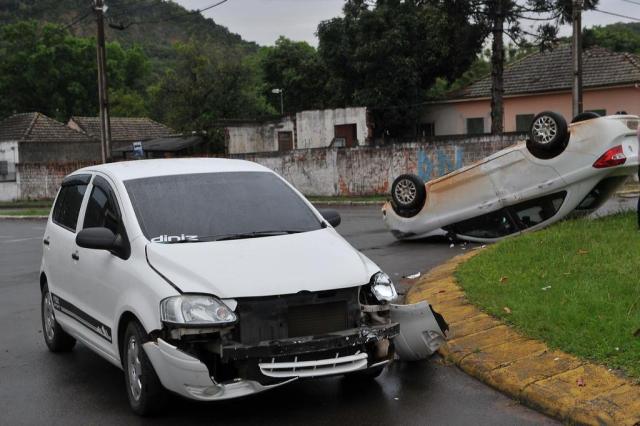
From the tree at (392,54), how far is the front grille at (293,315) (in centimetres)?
3323

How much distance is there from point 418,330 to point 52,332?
3.59 m

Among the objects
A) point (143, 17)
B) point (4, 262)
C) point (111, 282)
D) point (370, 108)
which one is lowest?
point (4, 262)

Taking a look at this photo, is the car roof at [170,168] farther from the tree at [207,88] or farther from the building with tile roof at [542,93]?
the tree at [207,88]

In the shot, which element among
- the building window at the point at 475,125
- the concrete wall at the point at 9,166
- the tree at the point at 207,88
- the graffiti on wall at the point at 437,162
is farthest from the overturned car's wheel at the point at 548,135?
the tree at the point at 207,88

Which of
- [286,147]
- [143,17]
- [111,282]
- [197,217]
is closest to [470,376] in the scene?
[197,217]

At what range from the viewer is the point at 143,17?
102m

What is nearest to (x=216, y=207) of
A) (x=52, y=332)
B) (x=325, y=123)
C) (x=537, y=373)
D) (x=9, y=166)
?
(x=52, y=332)

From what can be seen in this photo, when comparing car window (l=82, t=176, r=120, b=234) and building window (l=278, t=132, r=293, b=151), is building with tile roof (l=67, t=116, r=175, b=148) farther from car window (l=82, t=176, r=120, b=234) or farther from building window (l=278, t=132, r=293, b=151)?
car window (l=82, t=176, r=120, b=234)

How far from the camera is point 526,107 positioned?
38969mm

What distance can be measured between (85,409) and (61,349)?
1.93 meters

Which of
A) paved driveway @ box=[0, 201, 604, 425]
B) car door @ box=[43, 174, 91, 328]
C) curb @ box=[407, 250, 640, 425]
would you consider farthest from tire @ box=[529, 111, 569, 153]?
car door @ box=[43, 174, 91, 328]

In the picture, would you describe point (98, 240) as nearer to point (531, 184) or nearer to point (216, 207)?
point (216, 207)

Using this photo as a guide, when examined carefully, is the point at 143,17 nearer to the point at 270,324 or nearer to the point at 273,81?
the point at 273,81

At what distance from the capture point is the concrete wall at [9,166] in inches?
1672
